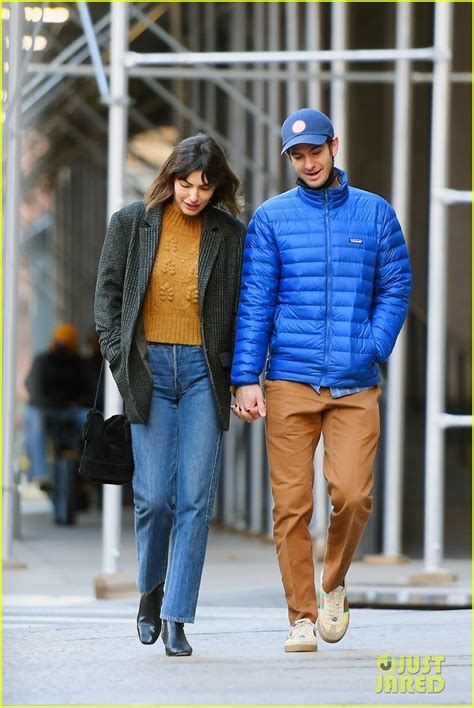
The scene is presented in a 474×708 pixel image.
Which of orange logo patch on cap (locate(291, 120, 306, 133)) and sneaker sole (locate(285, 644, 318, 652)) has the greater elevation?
orange logo patch on cap (locate(291, 120, 306, 133))

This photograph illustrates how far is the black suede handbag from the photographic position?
19.9 feet

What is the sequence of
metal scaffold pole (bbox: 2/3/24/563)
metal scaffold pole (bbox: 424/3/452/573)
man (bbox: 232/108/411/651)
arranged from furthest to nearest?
1. metal scaffold pole (bbox: 2/3/24/563)
2. metal scaffold pole (bbox: 424/3/452/573)
3. man (bbox: 232/108/411/651)

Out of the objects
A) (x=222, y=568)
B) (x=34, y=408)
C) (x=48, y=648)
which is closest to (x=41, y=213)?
(x=34, y=408)

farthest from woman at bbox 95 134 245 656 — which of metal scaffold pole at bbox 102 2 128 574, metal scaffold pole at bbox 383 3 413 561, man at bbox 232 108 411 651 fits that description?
metal scaffold pole at bbox 383 3 413 561

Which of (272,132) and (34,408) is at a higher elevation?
(272,132)

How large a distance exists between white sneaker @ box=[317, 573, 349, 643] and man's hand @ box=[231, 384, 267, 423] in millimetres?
700

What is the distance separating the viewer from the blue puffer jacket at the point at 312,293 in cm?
598

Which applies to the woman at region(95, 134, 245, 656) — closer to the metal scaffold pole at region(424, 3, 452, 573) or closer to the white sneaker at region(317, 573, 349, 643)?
the white sneaker at region(317, 573, 349, 643)

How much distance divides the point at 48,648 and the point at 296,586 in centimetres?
98

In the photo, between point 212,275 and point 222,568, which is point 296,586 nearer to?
point 212,275

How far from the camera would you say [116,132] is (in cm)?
985

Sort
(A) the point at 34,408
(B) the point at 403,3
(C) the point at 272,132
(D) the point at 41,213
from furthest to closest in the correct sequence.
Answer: (D) the point at 41,213
(A) the point at 34,408
(C) the point at 272,132
(B) the point at 403,3

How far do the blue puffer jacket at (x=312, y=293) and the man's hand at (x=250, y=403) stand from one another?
0.03 metres

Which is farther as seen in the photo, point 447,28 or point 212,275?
point 447,28
